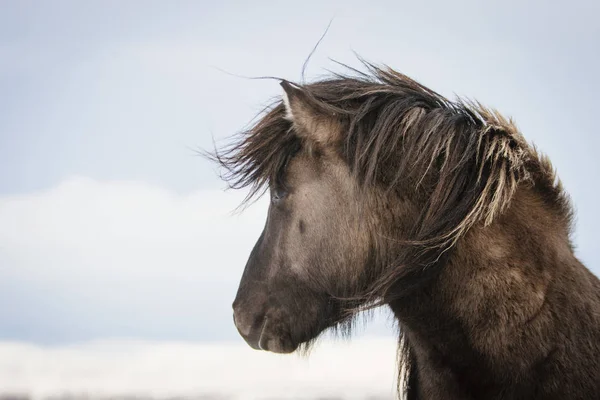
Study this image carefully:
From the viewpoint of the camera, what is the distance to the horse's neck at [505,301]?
12.4ft

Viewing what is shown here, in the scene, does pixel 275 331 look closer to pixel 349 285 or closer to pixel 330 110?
pixel 349 285

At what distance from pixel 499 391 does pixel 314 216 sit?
1358 millimetres

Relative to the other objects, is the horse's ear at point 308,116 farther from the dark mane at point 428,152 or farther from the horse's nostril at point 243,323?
the horse's nostril at point 243,323

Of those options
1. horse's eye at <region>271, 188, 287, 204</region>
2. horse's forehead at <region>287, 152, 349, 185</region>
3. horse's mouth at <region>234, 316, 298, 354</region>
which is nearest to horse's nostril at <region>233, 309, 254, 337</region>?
horse's mouth at <region>234, 316, 298, 354</region>

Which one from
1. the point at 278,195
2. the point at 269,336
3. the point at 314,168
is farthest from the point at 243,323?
the point at 314,168

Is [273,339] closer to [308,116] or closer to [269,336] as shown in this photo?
[269,336]

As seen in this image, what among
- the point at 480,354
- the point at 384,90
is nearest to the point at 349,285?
the point at 480,354

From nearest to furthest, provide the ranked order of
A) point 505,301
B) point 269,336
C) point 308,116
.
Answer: point 505,301, point 308,116, point 269,336

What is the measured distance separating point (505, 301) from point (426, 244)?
19.7 inches

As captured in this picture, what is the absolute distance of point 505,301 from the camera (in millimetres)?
3799

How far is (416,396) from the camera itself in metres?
4.51

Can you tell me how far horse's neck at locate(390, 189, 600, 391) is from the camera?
378cm

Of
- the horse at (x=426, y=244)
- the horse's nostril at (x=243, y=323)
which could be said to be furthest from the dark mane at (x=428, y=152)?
the horse's nostril at (x=243, y=323)

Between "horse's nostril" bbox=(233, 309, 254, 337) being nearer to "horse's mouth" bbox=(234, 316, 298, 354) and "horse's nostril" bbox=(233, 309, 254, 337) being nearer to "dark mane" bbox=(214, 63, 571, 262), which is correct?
"horse's mouth" bbox=(234, 316, 298, 354)
